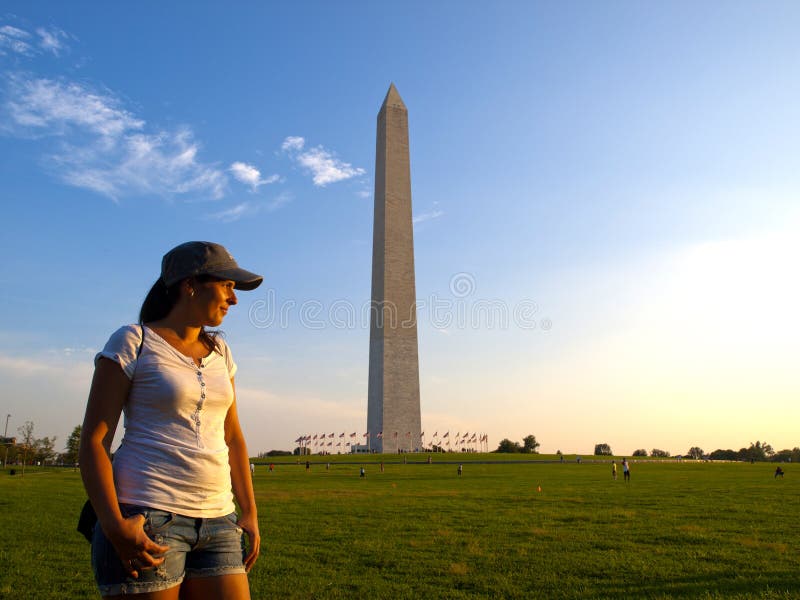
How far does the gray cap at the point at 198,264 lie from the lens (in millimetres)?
3004

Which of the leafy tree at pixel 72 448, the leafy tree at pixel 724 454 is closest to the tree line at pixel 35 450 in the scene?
the leafy tree at pixel 72 448

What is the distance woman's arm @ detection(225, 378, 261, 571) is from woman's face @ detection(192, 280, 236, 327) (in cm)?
34

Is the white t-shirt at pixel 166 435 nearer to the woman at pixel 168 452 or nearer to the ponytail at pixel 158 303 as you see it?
the woman at pixel 168 452

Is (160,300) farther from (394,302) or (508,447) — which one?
(508,447)

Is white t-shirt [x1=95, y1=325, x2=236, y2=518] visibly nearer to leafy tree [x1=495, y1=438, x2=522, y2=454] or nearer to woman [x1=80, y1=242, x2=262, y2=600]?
woman [x1=80, y1=242, x2=262, y2=600]

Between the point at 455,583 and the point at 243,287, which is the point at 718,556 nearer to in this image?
the point at 455,583

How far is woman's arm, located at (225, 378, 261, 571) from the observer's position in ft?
10.3

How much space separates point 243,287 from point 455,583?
639 cm

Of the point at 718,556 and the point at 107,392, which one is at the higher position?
the point at 107,392

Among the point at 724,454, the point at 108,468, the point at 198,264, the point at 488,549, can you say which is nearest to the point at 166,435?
the point at 108,468

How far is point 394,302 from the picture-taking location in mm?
62719

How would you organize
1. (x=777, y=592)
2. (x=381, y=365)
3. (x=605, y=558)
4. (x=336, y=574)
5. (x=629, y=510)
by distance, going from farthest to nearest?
(x=381, y=365)
(x=629, y=510)
(x=605, y=558)
(x=336, y=574)
(x=777, y=592)

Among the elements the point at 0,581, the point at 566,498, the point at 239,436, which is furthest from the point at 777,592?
the point at 566,498

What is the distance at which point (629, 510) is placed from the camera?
17.3 meters
